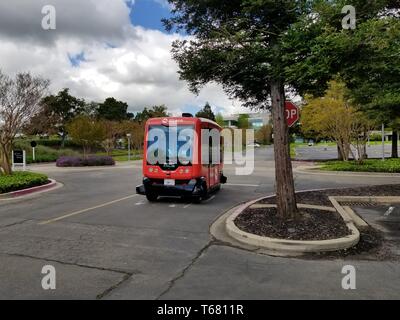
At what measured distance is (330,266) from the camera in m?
5.73

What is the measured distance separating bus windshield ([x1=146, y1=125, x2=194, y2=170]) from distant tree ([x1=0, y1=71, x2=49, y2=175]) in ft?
30.1

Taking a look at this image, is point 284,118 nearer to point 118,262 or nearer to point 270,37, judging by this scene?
point 270,37

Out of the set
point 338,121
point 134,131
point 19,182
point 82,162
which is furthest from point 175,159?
point 134,131

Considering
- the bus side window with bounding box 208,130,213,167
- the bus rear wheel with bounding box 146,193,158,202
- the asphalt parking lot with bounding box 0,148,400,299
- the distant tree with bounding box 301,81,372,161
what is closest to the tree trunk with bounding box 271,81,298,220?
the asphalt parking lot with bounding box 0,148,400,299

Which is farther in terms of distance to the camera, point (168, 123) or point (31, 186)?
point (31, 186)

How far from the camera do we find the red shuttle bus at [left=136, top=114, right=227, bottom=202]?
11.2 meters

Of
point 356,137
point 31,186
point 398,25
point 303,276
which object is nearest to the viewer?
point 303,276

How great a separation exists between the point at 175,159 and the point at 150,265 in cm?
589

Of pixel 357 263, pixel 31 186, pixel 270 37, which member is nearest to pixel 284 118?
pixel 270 37

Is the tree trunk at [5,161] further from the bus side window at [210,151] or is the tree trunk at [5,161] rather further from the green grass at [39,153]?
the green grass at [39,153]

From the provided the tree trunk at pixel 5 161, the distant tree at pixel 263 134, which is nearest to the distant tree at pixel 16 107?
the tree trunk at pixel 5 161

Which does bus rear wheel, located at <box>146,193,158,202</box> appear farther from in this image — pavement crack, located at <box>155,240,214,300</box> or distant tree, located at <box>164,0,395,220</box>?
pavement crack, located at <box>155,240,214,300</box>

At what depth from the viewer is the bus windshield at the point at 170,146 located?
11.3 meters
